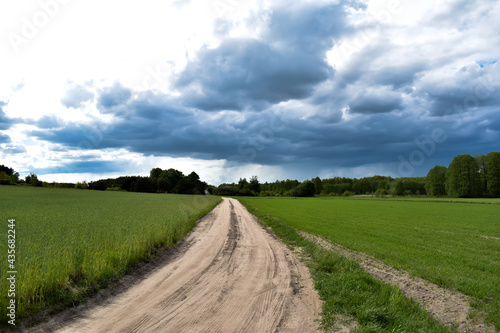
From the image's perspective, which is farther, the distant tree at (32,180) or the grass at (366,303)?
the distant tree at (32,180)

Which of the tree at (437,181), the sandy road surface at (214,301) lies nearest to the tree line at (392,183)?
the tree at (437,181)

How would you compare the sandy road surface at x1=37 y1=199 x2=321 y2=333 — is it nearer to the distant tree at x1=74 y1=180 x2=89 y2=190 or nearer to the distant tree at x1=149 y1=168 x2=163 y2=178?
the distant tree at x1=74 y1=180 x2=89 y2=190

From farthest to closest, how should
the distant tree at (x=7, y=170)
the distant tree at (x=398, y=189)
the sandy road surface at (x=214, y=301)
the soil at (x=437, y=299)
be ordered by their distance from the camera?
the distant tree at (x=398, y=189), the distant tree at (x=7, y=170), the soil at (x=437, y=299), the sandy road surface at (x=214, y=301)

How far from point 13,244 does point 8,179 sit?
118738 millimetres

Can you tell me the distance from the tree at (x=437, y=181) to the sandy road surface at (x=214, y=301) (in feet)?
489

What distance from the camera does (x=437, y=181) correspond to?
13238cm

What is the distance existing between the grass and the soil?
19.9 inches

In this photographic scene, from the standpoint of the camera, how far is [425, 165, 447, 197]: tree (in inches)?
5177

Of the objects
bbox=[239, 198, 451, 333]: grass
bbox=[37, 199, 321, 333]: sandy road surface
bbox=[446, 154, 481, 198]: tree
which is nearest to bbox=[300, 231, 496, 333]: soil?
bbox=[239, 198, 451, 333]: grass

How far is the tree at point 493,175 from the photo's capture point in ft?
358

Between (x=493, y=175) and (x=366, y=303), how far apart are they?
140281 millimetres

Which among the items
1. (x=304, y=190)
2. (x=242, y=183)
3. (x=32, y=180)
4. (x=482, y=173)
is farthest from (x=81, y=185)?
(x=482, y=173)

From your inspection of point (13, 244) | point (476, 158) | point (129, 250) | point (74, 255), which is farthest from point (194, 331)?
point (476, 158)

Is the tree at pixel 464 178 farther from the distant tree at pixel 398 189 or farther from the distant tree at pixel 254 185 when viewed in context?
the distant tree at pixel 254 185
